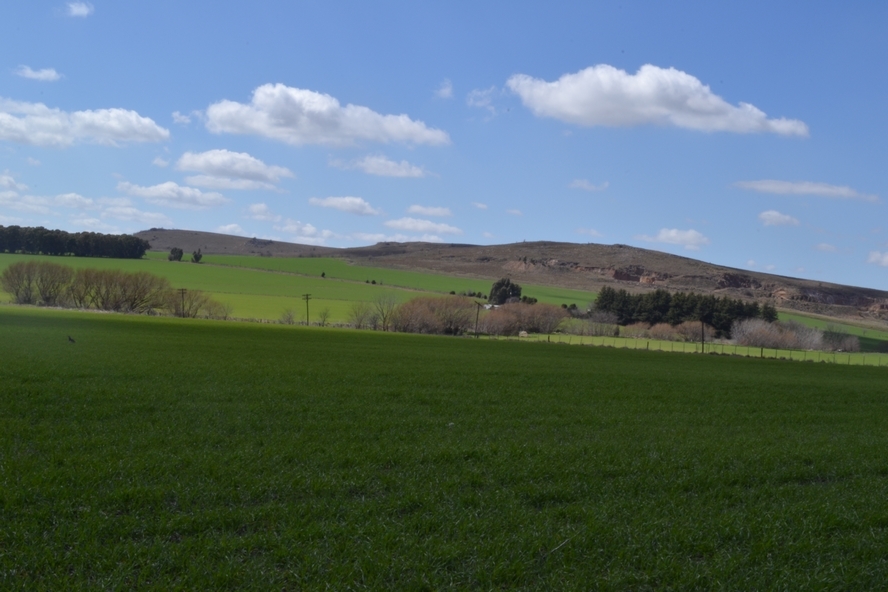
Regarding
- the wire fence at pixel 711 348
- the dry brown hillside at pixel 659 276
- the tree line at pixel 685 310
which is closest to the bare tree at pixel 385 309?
the wire fence at pixel 711 348

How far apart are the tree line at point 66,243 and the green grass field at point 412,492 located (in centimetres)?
12201

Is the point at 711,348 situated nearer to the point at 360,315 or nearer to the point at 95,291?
the point at 360,315

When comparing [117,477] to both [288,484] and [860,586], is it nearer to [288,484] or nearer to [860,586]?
[288,484]

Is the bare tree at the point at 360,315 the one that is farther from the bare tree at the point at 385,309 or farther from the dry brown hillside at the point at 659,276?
the dry brown hillside at the point at 659,276

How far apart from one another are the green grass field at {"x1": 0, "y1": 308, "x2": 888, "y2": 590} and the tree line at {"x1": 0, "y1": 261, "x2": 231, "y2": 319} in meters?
79.8

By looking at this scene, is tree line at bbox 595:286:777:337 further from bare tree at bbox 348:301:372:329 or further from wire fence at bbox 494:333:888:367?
bare tree at bbox 348:301:372:329

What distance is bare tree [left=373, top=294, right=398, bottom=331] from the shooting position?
9862 centimetres

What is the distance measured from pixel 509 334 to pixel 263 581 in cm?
9753

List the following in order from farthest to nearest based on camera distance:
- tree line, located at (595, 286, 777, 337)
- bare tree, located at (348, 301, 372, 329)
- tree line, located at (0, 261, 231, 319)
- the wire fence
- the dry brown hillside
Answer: the dry brown hillside
tree line, located at (595, 286, 777, 337)
bare tree, located at (348, 301, 372, 329)
tree line, located at (0, 261, 231, 319)
the wire fence

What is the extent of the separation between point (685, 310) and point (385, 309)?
51.6 metres

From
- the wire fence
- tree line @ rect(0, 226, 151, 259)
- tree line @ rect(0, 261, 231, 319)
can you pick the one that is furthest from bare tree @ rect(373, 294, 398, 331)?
tree line @ rect(0, 226, 151, 259)

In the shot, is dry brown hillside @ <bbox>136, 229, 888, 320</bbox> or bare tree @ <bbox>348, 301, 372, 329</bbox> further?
dry brown hillside @ <bbox>136, 229, 888, 320</bbox>

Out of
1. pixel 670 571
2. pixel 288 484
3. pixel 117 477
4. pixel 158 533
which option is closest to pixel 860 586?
pixel 670 571

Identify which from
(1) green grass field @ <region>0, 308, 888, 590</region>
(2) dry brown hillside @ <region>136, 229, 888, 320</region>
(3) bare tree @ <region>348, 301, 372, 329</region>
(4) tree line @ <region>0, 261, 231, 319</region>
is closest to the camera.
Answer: (1) green grass field @ <region>0, 308, 888, 590</region>
